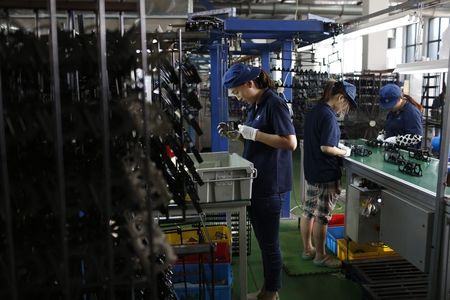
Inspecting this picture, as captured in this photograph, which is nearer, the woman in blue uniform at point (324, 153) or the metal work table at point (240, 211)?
the metal work table at point (240, 211)

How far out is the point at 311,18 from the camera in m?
3.21

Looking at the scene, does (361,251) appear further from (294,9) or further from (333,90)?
(294,9)

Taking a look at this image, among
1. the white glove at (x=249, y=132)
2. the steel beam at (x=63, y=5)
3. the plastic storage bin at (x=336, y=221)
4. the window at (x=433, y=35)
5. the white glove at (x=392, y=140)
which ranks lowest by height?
the plastic storage bin at (x=336, y=221)

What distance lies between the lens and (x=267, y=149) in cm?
231

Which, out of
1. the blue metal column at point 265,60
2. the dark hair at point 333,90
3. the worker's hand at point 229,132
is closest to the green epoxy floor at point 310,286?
the worker's hand at point 229,132

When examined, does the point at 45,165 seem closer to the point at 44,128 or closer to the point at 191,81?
the point at 44,128

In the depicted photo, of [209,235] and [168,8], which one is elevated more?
[168,8]

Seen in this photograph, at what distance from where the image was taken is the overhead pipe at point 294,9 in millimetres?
7160

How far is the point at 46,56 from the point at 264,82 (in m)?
1.59

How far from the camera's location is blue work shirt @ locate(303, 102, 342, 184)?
275 cm

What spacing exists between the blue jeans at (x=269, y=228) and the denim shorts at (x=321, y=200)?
2.28 ft

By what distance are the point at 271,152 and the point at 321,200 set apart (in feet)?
2.85

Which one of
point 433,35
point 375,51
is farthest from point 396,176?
point 433,35

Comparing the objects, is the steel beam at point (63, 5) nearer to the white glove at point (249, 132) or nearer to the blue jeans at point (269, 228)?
the white glove at point (249, 132)
